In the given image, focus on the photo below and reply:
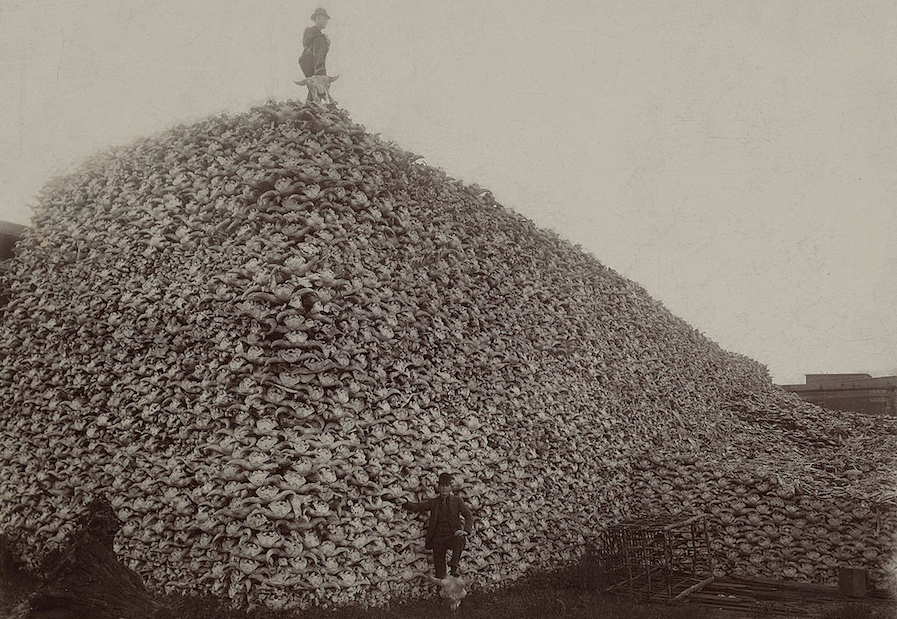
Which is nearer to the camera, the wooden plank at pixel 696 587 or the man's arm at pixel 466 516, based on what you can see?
the man's arm at pixel 466 516

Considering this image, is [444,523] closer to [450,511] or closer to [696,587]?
[450,511]

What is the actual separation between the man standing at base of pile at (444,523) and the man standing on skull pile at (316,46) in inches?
229

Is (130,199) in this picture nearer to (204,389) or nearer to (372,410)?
(204,389)

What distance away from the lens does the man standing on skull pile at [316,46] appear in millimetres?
9492

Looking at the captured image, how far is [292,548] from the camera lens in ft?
21.6

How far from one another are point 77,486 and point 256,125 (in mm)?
4894

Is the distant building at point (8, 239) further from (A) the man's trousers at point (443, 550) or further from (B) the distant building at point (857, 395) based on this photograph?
(B) the distant building at point (857, 395)

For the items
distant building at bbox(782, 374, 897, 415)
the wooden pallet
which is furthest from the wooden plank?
distant building at bbox(782, 374, 897, 415)

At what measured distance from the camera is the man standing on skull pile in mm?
9492

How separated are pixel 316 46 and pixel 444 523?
21.5 ft

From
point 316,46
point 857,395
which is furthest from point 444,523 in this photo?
point 857,395

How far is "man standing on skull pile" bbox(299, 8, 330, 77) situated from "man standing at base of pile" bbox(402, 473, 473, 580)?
5811 mm

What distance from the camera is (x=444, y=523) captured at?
756cm

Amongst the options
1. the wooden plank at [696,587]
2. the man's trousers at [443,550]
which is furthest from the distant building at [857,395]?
the man's trousers at [443,550]
